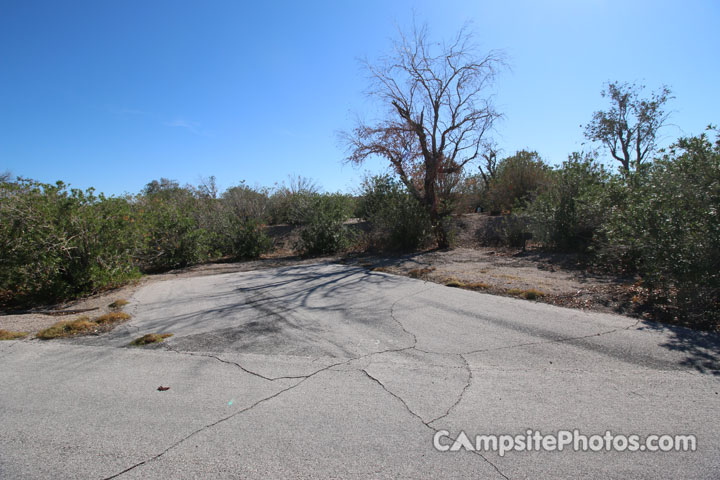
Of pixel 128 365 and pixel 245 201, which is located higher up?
pixel 245 201

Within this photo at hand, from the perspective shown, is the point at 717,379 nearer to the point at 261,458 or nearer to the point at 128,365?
the point at 261,458

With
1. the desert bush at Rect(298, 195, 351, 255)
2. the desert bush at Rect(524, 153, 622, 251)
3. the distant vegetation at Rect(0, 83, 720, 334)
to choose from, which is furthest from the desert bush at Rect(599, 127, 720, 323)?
the desert bush at Rect(298, 195, 351, 255)

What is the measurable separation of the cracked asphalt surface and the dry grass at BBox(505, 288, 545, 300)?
1.49 ft

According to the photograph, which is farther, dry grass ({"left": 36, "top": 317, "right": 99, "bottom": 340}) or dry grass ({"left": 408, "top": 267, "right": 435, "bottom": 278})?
dry grass ({"left": 408, "top": 267, "right": 435, "bottom": 278})

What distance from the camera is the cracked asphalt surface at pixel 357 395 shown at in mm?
2381

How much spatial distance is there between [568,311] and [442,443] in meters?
3.79

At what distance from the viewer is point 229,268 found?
12.9 meters

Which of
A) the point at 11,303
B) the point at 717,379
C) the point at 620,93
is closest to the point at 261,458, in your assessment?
the point at 717,379

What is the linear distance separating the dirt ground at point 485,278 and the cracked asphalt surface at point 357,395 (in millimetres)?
807

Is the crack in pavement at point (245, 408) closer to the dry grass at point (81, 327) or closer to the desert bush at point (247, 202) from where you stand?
the dry grass at point (81, 327)

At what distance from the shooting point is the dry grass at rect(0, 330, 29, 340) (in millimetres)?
5414

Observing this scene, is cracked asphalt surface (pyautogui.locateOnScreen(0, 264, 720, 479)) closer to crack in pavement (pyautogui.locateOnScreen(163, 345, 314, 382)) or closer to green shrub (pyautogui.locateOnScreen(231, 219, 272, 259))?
crack in pavement (pyautogui.locateOnScreen(163, 345, 314, 382))

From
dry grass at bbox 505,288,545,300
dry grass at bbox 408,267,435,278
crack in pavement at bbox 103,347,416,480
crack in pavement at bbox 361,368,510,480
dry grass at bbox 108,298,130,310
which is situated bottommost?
crack in pavement at bbox 361,368,510,480

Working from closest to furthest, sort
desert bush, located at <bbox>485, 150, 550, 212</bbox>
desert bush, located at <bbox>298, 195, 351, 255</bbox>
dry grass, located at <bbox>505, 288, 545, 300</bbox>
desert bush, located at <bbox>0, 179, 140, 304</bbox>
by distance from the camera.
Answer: dry grass, located at <bbox>505, 288, 545, 300</bbox> → desert bush, located at <bbox>0, 179, 140, 304</bbox> → desert bush, located at <bbox>298, 195, 351, 255</bbox> → desert bush, located at <bbox>485, 150, 550, 212</bbox>
